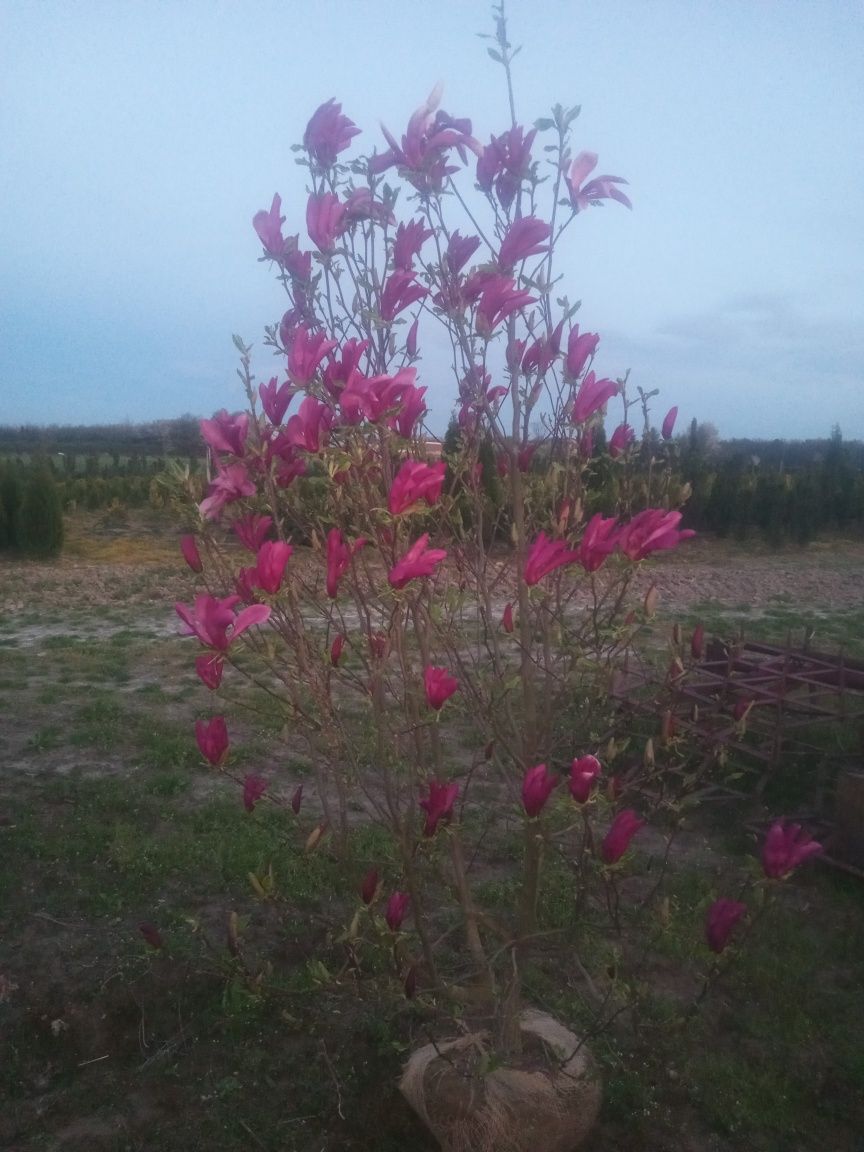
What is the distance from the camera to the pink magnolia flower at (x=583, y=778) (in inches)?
61.6

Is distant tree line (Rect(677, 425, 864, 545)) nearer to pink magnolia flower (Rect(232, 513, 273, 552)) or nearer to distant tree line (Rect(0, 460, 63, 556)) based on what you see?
distant tree line (Rect(0, 460, 63, 556))

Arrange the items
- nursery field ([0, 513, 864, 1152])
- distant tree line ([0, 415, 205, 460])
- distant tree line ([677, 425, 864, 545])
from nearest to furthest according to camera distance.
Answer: nursery field ([0, 513, 864, 1152]) → distant tree line ([677, 425, 864, 545]) → distant tree line ([0, 415, 205, 460])

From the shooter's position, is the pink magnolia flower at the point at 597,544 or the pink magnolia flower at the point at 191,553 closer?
the pink magnolia flower at the point at 597,544

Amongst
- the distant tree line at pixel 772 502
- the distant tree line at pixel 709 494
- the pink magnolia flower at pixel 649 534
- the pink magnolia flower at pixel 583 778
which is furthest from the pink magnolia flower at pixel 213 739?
the distant tree line at pixel 772 502

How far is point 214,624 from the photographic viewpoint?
1454mm

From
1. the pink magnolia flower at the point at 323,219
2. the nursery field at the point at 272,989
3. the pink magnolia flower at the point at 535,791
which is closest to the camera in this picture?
the pink magnolia flower at the point at 535,791

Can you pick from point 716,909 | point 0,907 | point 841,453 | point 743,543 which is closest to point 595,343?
point 716,909

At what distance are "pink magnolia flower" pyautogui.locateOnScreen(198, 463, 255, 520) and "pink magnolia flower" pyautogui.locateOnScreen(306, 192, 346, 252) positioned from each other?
0.47 meters

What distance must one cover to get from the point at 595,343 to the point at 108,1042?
2.31m

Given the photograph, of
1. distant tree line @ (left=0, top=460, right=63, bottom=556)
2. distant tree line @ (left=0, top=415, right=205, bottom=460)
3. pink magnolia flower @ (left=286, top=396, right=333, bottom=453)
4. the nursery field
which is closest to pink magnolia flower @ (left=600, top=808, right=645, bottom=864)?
the nursery field

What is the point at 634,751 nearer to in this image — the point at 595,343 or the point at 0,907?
the point at 0,907

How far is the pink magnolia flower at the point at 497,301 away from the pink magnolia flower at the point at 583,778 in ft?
2.59

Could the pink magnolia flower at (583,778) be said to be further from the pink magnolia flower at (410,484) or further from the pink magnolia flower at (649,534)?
the pink magnolia flower at (410,484)

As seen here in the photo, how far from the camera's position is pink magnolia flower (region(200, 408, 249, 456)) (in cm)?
162
